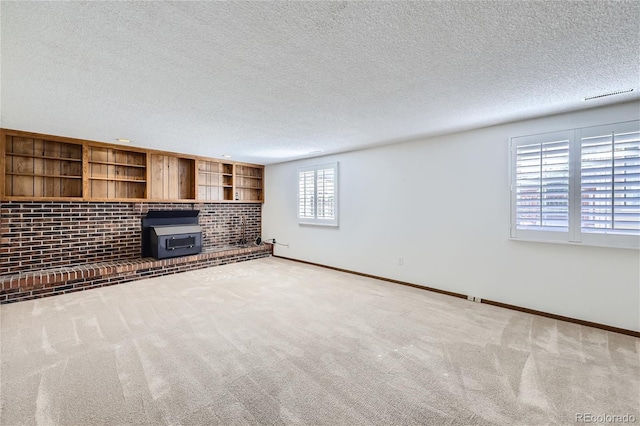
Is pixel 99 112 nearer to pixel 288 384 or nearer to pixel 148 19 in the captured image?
pixel 148 19

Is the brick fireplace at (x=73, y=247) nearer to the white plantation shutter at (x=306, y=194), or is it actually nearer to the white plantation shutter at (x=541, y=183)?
the white plantation shutter at (x=306, y=194)

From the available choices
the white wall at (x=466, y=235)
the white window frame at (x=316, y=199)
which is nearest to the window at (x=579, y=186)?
the white wall at (x=466, y=235)

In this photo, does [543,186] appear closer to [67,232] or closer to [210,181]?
[210,181]

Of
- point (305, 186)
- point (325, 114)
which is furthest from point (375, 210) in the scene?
point (325, 114)

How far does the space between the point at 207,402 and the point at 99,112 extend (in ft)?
10.4

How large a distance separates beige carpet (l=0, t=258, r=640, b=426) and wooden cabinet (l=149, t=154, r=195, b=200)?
7.76ft

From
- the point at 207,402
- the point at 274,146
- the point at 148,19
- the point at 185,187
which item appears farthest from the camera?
the point at 185,187

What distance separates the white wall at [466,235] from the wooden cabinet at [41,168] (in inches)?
168

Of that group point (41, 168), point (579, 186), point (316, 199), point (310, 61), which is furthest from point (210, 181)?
point (579, 186)

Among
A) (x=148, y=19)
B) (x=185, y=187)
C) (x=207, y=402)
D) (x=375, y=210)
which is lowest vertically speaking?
(x=207, y=402)

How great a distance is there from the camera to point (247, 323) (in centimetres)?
323

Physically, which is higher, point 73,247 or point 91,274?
point 73,247

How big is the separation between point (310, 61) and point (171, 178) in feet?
15.8

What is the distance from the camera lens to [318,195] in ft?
20.0
